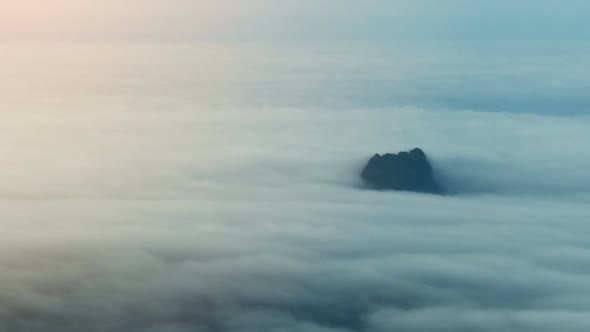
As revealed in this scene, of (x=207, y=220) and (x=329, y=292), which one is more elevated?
(x=207, y=220)

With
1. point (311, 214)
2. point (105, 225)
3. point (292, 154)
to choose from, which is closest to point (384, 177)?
point (292, 154)

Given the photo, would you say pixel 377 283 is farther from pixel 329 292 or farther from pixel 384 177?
pixel 384 177

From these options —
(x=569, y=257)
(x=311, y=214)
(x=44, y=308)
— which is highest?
(x=311, y=214)

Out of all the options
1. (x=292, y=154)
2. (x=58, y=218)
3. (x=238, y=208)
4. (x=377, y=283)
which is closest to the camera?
(x=377, y=283)

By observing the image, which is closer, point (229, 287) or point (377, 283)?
point (229, 287)

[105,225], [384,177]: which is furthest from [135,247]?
A: [384,177]

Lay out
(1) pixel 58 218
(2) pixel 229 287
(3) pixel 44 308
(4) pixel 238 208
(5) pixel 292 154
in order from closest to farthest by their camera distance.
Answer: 1. (3) pixel 44 308
2. (2) pixel 229 287
3. (1) pixel 58 218
4. (4) pixel 238 208
5. (5) pixel 292 154
